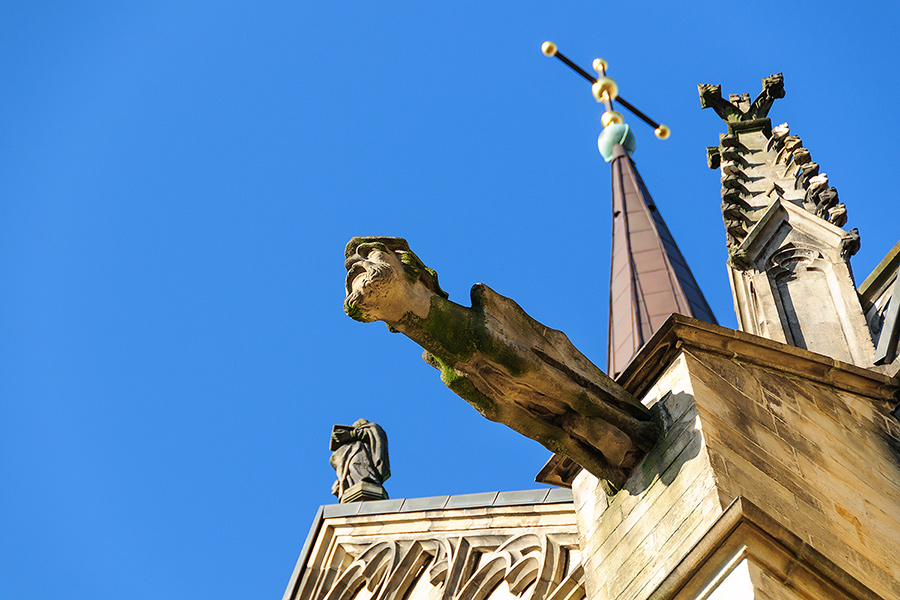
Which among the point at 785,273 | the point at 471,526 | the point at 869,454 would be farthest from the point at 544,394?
the point at 785,273

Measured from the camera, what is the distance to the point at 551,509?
754 centimetres

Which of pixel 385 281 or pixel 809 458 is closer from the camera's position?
pixel 385 281

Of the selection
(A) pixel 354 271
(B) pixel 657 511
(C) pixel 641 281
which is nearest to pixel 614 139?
(C) pixel 641 281

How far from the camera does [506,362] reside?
18.0 feet

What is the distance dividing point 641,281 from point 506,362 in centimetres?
1112

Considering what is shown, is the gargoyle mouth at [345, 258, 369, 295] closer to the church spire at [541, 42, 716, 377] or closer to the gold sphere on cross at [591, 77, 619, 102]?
the church spire at [541, 42, 716, 377]

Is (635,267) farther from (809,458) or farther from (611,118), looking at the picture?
(809,458)

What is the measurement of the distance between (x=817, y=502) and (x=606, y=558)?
932 millimetres

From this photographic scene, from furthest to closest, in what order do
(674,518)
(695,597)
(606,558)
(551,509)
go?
(551,509)
(606,558)
(674,518)
(695,597)

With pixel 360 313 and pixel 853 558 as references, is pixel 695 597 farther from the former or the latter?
pixel 360 313

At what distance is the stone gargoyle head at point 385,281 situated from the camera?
505 centimetres

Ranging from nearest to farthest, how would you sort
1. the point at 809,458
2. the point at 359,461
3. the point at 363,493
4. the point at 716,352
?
the point at 809,458 < the point at 716,352 < the point at 363,493 < the point at 359,461

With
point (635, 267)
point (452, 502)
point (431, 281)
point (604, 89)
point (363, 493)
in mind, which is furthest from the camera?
point (604, 89)

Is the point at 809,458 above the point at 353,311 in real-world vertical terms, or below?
below
